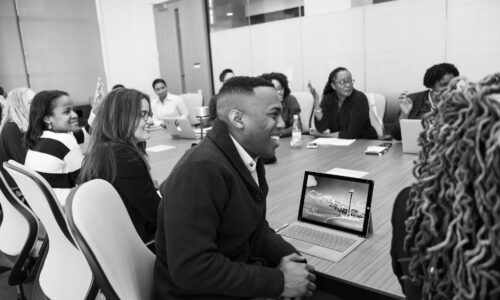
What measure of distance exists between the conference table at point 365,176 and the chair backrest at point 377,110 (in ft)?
2.64

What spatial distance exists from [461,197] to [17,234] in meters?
2.30

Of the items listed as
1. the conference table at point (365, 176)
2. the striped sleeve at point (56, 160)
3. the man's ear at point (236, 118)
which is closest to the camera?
the conference table at point (365, 176)

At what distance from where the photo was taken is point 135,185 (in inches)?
74.9

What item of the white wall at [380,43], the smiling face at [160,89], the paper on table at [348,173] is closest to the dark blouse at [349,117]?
the paper on table at [348,173]

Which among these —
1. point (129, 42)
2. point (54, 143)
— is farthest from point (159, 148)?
point (129, 42)

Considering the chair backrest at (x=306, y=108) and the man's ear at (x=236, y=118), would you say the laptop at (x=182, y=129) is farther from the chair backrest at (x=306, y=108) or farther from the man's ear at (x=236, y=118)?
the man's ear at (x=236, y=118)

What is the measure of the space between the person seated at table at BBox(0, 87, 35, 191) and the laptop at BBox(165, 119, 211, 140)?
1315 mm

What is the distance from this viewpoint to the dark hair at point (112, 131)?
6.12 feet

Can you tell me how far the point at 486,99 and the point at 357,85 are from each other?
4541mm

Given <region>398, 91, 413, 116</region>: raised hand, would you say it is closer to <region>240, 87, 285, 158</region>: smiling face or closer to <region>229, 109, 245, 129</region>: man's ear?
<region>240, 87, 285, 158</region>: smiling face

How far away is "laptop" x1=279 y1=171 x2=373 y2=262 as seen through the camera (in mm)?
1531

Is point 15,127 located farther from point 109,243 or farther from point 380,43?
point 380,43

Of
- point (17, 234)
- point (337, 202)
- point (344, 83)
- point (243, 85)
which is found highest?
point (243, 85)

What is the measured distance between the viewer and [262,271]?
1.25 metres
